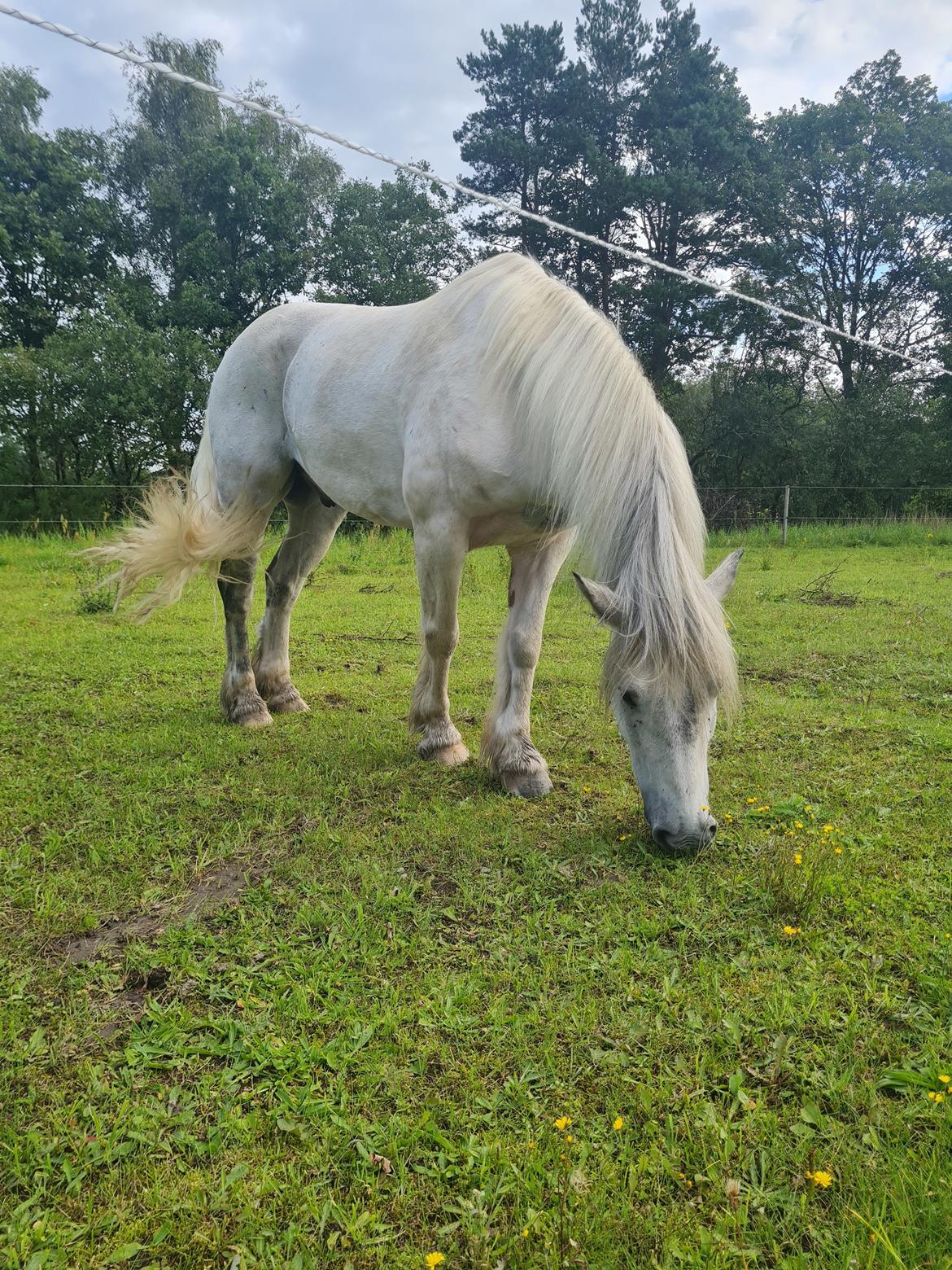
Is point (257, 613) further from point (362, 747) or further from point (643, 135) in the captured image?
point (643, 135)

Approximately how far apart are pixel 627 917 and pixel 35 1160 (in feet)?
4.71

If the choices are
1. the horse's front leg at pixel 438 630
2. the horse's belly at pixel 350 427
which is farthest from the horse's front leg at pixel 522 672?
the horse's belly at pixel 350 427

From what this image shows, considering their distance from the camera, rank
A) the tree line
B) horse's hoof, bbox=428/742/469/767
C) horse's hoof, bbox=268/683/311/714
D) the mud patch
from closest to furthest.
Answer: the mud patch → horse's hoof, bbox=428/742/469/767 → horse's hoof, bbox=268/683/311/714 → the tree line

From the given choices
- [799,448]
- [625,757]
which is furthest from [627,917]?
[799,448]

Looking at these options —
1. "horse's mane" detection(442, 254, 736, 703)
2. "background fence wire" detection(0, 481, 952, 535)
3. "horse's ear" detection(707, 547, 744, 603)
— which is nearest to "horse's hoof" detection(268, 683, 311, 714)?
"horse's mane" detection(442, 254, 736, 703)

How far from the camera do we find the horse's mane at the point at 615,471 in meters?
2.28

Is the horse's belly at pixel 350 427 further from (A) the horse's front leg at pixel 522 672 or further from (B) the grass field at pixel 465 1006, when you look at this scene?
(B) the grass field at pixel 465 1006

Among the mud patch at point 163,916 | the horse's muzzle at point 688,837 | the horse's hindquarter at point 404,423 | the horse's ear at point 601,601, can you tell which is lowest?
the mud patch at point 163,916

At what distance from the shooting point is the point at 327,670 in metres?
5.12

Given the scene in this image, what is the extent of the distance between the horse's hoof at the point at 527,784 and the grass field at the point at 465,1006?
82mm

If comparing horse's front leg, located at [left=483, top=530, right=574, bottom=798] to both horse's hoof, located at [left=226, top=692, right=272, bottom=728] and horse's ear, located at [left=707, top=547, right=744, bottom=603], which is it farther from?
horse's hoof, located at [left=226, top=692, right=272, bottom=728]

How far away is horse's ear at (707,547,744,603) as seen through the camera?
8.26ft

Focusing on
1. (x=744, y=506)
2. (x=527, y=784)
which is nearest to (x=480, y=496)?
(x=527, y=784)

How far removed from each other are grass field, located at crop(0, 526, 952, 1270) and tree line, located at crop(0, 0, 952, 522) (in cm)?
1806
